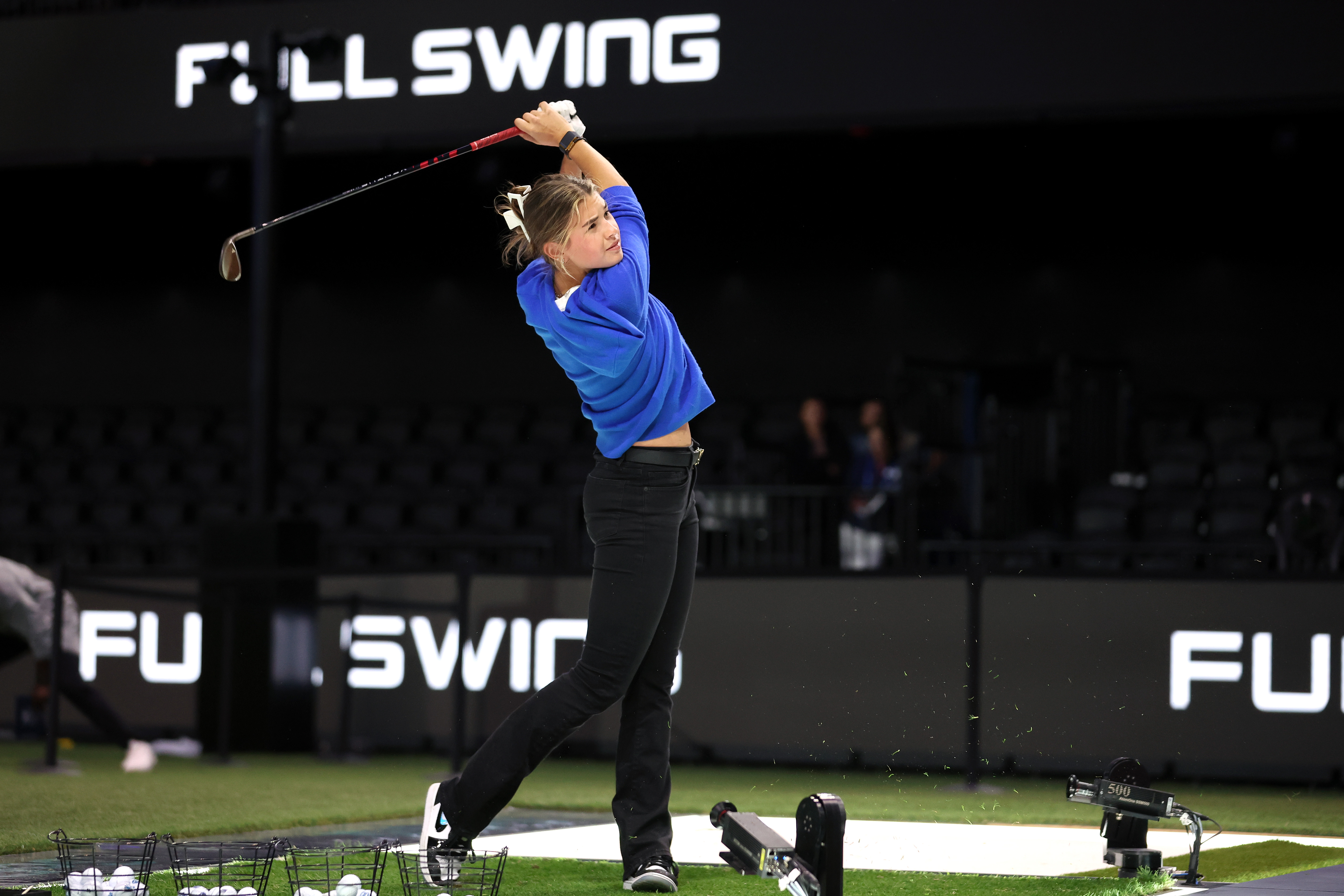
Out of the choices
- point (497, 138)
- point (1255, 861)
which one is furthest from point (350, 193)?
point (1255, 861)

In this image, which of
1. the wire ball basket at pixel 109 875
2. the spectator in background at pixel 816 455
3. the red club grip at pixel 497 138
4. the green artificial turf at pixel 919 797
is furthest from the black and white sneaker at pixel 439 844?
the spectator in background at pixel 816 455

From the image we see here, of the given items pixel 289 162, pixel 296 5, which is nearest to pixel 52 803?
pixel 296 5

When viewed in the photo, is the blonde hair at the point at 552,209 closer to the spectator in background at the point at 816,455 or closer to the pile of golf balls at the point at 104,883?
the pile of golf balls at the point at 104,883

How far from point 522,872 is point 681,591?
930 mm

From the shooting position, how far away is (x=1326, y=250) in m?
16.1

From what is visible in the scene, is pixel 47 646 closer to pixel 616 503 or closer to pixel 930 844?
pixel 930 844

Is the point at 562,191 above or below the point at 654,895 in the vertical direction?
above

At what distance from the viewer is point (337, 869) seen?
4.83 m

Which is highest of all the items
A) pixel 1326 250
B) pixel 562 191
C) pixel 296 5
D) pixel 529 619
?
pixel 296 5

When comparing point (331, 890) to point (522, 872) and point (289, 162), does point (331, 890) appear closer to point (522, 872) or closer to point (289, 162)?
point (522, 872)

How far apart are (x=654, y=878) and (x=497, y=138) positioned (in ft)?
6.59

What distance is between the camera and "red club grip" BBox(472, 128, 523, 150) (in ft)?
15.6

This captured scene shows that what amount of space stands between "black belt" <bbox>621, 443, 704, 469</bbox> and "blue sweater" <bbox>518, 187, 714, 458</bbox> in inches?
0.8

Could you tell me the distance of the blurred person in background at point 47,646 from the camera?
826cm
